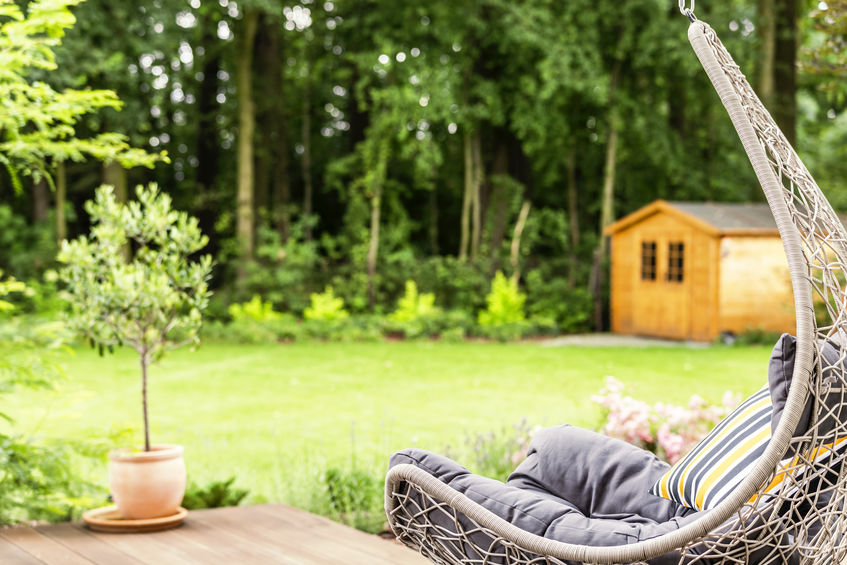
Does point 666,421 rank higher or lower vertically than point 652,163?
lower

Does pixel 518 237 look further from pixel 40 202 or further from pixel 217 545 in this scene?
pixel 217 545

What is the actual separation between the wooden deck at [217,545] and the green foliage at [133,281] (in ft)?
1.62

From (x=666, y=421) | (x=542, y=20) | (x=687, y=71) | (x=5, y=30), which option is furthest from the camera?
(x=687, y=71)

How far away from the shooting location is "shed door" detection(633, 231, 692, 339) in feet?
42.8

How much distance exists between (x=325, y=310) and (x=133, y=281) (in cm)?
949

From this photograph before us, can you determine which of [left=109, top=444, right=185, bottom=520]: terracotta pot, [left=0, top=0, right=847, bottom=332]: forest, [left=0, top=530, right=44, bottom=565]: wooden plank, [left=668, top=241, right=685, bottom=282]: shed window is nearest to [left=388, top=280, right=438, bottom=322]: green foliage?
[left=0, top=0, right=847, bottom=332]: forest

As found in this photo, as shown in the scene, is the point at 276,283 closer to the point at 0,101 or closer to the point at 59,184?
the point at 59,184

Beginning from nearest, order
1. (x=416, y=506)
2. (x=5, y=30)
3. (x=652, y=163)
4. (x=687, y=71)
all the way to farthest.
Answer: (x=416, y=506) → (x=5, y=30) → (x=687, y=71) → (x=652, y=163)

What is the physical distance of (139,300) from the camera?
12.9 feet

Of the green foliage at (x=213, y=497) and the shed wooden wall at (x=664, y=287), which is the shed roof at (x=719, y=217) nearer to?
the shed wooden wall at (x=664, y=287)

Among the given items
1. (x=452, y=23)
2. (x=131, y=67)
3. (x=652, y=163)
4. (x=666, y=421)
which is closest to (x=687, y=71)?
(x=652, y=163)

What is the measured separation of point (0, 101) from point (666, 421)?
3.36 m

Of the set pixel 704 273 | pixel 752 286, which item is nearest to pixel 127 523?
pixel 704 273

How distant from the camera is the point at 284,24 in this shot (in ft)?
54.8
